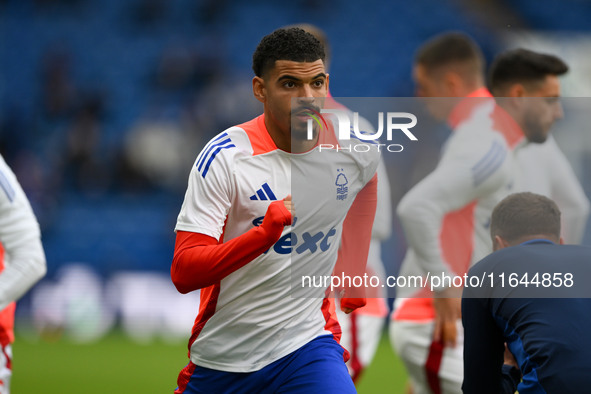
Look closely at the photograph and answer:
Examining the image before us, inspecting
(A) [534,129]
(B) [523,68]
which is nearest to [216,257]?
(A) [534,129]

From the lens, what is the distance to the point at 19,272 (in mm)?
4375

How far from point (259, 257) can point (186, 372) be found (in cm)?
60

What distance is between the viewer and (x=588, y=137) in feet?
13.7

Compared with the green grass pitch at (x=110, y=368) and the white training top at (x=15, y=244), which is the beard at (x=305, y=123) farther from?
the green grass pitch at (x=110, y=368)

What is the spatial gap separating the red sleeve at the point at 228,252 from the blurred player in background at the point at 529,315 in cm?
80

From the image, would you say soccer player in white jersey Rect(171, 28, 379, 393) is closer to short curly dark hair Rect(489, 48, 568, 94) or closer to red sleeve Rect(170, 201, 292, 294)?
red sleeve Rect(170, 201, 292, 294)

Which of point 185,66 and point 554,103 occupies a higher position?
point 185,66

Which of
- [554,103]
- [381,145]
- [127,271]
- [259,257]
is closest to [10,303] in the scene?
[259,257]

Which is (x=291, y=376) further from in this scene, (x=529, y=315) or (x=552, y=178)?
(x=552, y=178)

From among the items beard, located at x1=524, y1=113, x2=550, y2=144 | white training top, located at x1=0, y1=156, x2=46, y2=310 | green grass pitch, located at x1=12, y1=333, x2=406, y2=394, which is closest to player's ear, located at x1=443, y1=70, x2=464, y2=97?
beard, located at x1=524, y1=113, x2=550, y2=144

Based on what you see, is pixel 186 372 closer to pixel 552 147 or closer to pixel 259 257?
pixel 259 257

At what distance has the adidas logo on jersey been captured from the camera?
351 centimetres

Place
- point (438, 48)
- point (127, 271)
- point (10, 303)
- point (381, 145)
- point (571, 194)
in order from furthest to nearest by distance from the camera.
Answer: point (127, 271), point (438, 48), point (571, 194), point (10, 303), point (381, 145)

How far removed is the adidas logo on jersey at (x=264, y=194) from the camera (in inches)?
138
